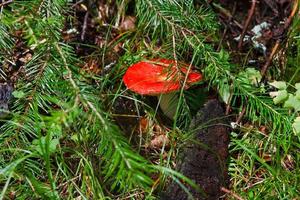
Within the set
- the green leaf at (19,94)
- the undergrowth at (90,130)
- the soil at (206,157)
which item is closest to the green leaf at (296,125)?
the undergrowth at (90,130)

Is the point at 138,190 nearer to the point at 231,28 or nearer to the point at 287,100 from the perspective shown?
the point at 287,100

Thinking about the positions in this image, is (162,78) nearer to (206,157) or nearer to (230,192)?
(206,157)

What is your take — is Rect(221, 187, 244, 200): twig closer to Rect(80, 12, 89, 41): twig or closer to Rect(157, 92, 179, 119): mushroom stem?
Rect(157, 92, 179, 119): mushroom stem

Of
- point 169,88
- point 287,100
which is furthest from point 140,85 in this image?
point 287,100

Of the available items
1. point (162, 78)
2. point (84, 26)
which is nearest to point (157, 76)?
point (162, 78)

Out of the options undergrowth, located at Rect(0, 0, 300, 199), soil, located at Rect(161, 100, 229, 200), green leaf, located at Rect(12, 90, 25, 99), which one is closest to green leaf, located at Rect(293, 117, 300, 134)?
undergrowth, located at Rect(0, 0, 300, 199)
